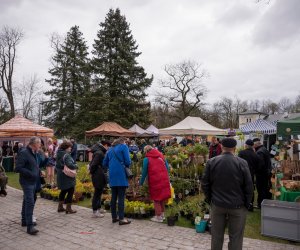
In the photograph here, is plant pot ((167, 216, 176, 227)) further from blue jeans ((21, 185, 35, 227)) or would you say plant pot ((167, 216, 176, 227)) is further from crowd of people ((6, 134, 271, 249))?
blue jeans ((21, 185, 35, 227))

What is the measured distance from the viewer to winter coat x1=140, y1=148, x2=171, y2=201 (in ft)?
21.9

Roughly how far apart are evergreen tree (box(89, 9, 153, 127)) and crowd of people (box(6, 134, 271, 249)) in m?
21.3

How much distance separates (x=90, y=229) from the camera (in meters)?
6.17

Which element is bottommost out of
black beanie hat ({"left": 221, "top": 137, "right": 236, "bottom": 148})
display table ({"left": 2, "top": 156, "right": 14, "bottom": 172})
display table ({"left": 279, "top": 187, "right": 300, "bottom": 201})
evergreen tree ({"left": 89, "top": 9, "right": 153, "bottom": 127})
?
display table ({"left": 2, "top": 156, "right": 14, "bottom": 172})

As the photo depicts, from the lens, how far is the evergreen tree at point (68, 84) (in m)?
33.3

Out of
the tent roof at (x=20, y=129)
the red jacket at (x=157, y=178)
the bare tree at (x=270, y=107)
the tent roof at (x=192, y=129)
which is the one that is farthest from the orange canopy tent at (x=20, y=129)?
the bare tree at (x=270, y=107)

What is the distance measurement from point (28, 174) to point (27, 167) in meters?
0.15

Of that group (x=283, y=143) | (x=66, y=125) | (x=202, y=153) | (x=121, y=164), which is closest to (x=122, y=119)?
(x=66, y=125)

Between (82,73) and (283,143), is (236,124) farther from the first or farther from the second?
(283,143)

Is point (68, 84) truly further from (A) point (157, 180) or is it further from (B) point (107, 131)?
(A) point (157, 180)

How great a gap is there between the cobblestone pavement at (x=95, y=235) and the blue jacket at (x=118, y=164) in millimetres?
926

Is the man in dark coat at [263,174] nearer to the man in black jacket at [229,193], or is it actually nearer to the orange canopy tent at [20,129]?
the man in black jacket at [229,193]

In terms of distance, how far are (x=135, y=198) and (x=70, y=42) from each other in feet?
102

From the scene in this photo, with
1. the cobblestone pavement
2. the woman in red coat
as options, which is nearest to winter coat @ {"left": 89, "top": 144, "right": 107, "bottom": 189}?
the cobblestone pavement
